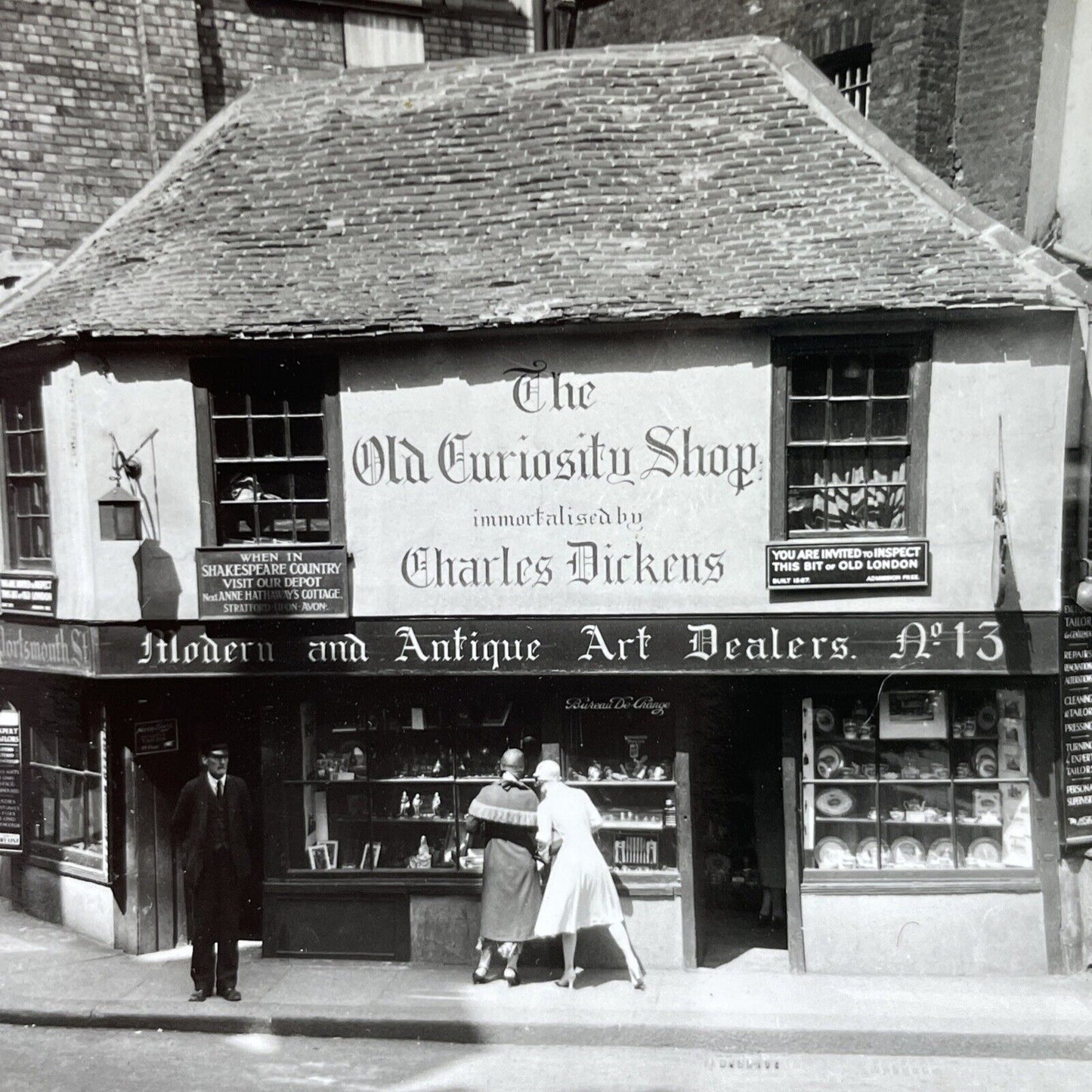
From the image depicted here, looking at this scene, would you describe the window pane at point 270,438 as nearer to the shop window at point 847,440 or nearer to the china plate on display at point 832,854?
the shop window at point 847,440

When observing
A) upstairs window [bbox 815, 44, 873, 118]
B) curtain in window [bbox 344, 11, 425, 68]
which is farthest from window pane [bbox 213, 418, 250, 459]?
upstairs window [bbox 815, 44, 873, 118]

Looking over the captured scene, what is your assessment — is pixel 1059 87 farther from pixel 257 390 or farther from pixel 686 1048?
pixel 686 1048

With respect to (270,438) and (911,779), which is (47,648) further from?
(911,779)

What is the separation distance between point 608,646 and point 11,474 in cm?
577

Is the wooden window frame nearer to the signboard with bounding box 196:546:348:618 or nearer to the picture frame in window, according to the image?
the signboard with bounding box 196:546:348:618

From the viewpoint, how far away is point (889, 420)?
9.57 m

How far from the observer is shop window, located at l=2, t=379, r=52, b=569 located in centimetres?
1054

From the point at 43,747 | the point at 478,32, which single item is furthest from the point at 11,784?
the point at 478,32

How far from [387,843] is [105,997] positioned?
2.61 meters

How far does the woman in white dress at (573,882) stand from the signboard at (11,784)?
544 centimetres

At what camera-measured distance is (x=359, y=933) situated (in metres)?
10.4

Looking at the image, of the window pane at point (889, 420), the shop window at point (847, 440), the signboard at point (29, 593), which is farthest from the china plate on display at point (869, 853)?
the signboard at point (29, 593)

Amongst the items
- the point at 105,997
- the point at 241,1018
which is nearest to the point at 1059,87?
the point at 241,1018

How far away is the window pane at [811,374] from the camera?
9.59 metres
